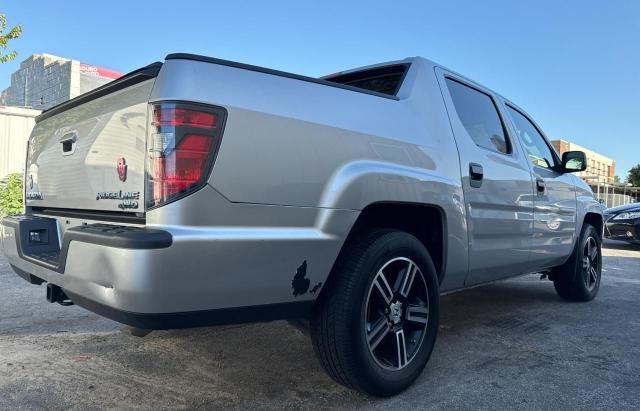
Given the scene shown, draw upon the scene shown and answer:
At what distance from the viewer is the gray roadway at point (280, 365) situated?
103 inches

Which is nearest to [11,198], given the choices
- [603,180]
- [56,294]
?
[56,294]

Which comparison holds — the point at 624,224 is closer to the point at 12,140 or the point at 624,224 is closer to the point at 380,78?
the point at 380,78

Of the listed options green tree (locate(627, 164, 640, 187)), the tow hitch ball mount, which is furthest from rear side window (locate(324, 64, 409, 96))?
green tree (locate(627, 164, 640, 187))

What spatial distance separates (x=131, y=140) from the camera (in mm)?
2160

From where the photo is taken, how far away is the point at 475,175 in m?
3.28

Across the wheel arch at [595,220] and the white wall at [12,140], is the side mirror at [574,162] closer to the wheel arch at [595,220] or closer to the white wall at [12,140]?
the wheel arch at [595,220]

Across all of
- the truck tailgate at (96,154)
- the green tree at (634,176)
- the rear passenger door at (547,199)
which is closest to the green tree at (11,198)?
the truck tailgate at (96,154)

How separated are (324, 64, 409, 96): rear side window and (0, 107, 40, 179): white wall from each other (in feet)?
38.4

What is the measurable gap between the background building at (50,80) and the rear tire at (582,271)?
1824cm

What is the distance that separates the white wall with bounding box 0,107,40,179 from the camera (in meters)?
12.9

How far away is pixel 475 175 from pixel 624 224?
8.94 metres

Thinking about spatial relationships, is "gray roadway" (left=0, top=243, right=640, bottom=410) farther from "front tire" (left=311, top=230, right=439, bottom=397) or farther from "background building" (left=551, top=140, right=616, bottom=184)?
"background building" (left=551, top=140, right=616, bottom=184)

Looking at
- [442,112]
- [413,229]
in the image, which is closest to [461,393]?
[413,229]

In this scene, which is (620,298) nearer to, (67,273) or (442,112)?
(442,112)
